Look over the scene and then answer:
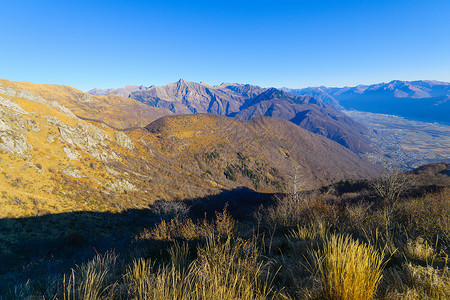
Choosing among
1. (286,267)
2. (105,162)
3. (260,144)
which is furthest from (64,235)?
(260,144)

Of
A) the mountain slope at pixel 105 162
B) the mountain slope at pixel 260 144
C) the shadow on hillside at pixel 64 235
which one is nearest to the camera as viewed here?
the shadow on hillside at pixel 64 235

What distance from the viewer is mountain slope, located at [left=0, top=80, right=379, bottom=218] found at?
33031 mm

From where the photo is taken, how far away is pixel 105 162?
52.6 meters

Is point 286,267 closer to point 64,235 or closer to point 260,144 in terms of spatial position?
point 64,235

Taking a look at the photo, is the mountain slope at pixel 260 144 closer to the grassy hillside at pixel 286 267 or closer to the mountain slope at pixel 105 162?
the mountain slope at pixel 105 162

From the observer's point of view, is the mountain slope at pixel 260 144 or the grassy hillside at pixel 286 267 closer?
the grassy hillside at pixel 286 267

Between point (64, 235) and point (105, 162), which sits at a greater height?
point (105, 162)

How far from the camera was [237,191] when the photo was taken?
3270 inches

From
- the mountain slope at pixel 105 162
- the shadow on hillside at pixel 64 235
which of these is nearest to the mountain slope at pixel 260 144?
the mountain slope at pixel 105 162

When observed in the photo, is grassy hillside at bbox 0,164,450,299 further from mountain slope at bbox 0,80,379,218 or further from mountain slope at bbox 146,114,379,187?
mountain slope at bbox 146,114,379,187

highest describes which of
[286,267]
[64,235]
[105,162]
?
[286,267]

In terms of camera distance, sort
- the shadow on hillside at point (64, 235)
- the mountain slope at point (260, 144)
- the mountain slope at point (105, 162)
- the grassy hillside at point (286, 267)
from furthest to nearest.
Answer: the mountain slope at point (260, 144) → the mountain slope at point (105, 162) → the shadow on hillside at point (64, 235) → the grassy hillside at point (286, 267)

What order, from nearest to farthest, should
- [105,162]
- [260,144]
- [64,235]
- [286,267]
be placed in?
[286,267]
[64,235]
[105,162]
[260,144]

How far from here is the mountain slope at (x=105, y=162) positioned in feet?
108
